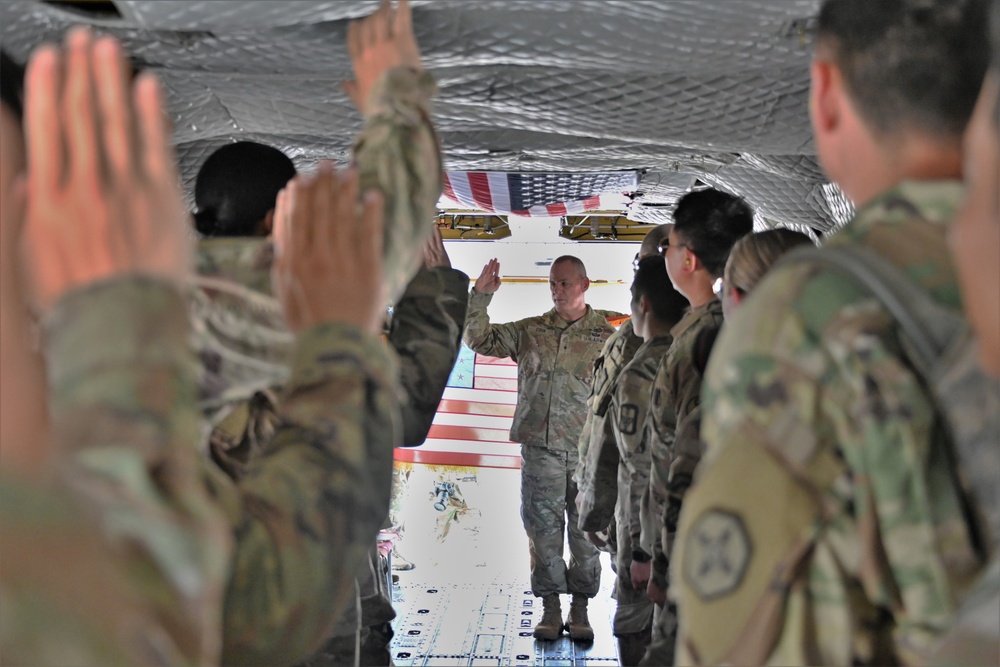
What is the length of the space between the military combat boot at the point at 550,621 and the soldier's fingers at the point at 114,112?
3759 millimetres

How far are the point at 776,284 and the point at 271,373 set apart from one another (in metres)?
0.62

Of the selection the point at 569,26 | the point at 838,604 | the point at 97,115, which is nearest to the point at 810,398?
the point at 838,604

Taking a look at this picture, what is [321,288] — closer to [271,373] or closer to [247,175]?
[271,373]

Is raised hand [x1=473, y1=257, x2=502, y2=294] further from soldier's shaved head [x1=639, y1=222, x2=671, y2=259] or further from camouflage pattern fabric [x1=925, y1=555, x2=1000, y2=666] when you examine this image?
camouflage pattern fabric [x1=925, y1=555, x2=1000, y2=666]

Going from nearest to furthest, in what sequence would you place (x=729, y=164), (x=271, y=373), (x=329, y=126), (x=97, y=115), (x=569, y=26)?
(x=97, y=115) → (x=271, y=373) → (x=569, y=26) → (x=329, y=126) → (x=729, y=164)

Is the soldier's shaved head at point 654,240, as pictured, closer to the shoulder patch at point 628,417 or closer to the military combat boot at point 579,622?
the shoulder patch at point 628,417

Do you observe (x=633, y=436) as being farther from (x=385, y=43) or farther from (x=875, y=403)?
(x=875, y=403)

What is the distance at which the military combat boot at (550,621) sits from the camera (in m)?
4.01

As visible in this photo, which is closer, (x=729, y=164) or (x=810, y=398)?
(x=810, y=398)

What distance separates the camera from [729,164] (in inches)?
94.1

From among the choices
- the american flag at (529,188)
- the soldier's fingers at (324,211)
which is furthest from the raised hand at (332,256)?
the american flag at (529,188)

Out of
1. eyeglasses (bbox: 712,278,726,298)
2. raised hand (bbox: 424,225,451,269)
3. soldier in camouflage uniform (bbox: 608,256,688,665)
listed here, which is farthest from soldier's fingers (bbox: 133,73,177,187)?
soldier in camouflage uniform (bbox: 608,256,688,665)

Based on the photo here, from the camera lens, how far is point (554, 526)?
4.32 meters

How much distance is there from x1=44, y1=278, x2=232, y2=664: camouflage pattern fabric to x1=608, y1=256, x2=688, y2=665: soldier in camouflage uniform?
7.10ft
